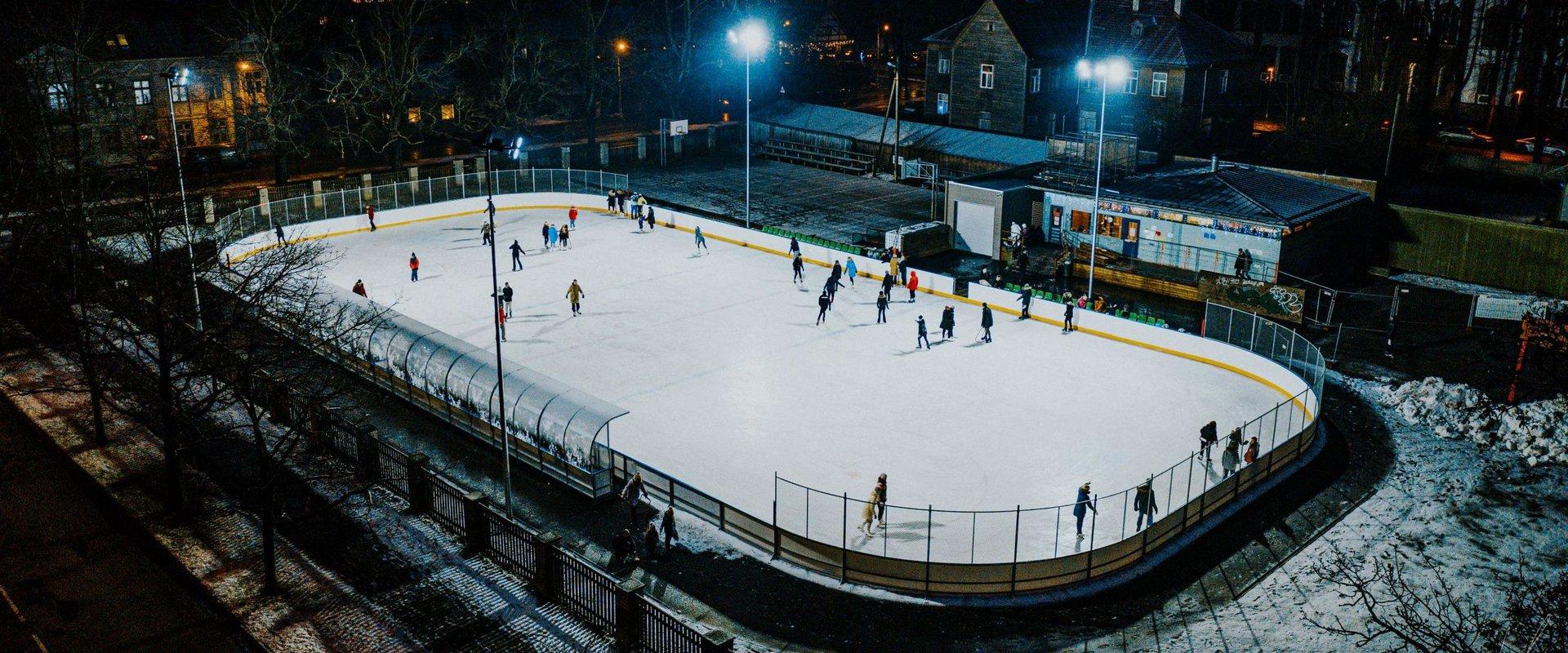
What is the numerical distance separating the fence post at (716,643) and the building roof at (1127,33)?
4386cm

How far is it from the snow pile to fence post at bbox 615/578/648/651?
18.4m

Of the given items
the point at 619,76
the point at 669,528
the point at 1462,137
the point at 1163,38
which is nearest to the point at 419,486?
the point at 669,528

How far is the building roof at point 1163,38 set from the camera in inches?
2167

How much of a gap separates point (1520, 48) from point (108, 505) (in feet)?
228

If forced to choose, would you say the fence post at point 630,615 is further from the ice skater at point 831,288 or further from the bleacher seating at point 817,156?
the bleacher seating at point 817,156

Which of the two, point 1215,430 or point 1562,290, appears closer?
point 1215,430

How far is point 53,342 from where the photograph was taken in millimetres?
31562

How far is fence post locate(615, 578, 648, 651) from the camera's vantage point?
17.3 metres

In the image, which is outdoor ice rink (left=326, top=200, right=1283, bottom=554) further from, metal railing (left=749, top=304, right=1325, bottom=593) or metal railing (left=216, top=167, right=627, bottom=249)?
metal railing (left=216, top=167, right=627, bottom=249)

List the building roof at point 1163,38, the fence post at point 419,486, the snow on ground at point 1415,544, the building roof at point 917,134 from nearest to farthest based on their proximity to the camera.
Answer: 1. the snow on ground at point 1415,544
2. the fence post at point 419,486
3. the building roof at point 917,134
4. the building roof at point 1163,38

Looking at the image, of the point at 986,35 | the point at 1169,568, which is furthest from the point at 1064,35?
the point at 1169,568

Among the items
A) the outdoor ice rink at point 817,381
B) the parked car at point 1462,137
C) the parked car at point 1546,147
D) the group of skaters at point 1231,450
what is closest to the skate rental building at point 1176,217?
the outdoor ice rink at point 817,381

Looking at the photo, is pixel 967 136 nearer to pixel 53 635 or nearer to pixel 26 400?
pixel 26 400

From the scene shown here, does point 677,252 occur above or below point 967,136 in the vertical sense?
below
